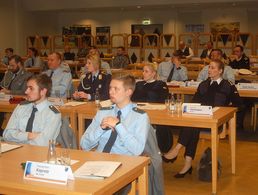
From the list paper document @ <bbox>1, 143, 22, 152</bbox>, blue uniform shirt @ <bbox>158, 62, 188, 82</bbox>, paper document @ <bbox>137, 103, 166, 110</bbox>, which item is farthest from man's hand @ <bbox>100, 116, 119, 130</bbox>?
blue uniform shirt @ <bbox>158, 62, 188, 82</bbox>

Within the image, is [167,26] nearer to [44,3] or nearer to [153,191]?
[44,3]

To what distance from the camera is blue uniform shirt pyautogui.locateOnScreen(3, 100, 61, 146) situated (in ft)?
11.8

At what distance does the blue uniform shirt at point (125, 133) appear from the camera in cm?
315

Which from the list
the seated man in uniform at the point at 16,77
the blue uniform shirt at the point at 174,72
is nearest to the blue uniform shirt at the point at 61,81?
the seated man in uniform at the point at 16,77

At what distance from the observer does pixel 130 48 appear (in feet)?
46.8

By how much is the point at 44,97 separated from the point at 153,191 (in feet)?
3.85

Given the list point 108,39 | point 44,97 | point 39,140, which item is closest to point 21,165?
point 39,140

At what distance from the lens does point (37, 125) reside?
3688 mm

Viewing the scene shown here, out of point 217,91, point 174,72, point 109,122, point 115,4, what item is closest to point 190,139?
point 217,91

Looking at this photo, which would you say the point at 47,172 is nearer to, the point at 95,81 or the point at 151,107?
the point at 151,107

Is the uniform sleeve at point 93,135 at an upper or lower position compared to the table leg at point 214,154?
upper

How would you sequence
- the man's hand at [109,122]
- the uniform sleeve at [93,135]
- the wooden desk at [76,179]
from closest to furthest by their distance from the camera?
the wooden desk at [76,179] → the man's hand at [109,122] → the uniform sleeve at [93,135]

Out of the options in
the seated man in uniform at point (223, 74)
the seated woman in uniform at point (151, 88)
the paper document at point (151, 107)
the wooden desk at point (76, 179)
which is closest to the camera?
the wooden desk at point (76, 179)

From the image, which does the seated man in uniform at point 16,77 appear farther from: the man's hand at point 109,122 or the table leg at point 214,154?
the man's hand at point 109,122
